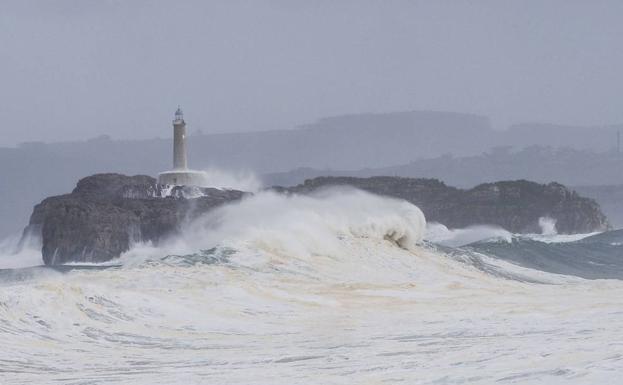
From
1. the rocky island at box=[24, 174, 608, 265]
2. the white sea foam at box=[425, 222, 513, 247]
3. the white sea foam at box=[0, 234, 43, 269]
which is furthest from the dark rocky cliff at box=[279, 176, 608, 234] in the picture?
the white sea foam at box=[0, 234, 43, 269]

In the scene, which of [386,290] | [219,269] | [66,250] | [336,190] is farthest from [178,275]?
[66,250]

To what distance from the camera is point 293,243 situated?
30797 millimetres

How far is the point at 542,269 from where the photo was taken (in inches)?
1602

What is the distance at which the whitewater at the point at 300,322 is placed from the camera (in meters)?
11.9

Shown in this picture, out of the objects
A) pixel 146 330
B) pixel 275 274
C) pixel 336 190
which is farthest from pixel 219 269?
pixel 336 190

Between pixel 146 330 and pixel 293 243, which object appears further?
pixel 293 243

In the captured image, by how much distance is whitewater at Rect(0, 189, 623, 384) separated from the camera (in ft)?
39.0

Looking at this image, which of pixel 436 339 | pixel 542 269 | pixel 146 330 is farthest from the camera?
pixel 542 269

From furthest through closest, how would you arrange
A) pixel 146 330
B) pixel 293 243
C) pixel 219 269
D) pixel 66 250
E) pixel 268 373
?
pixel 66 250, pixel 293 243, pixel 219 269, pixel 146 330, pixel 268 373

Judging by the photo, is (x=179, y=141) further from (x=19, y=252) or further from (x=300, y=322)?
(x=300, y=322)

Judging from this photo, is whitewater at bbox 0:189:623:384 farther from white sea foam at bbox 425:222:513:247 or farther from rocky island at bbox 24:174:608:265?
white sea foam at bbox 425:222:513:247

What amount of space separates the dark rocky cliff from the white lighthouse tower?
703 inches

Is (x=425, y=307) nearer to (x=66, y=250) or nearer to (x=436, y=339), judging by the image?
(x=436, y=339)

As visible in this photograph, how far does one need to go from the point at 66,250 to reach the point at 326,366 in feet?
137
